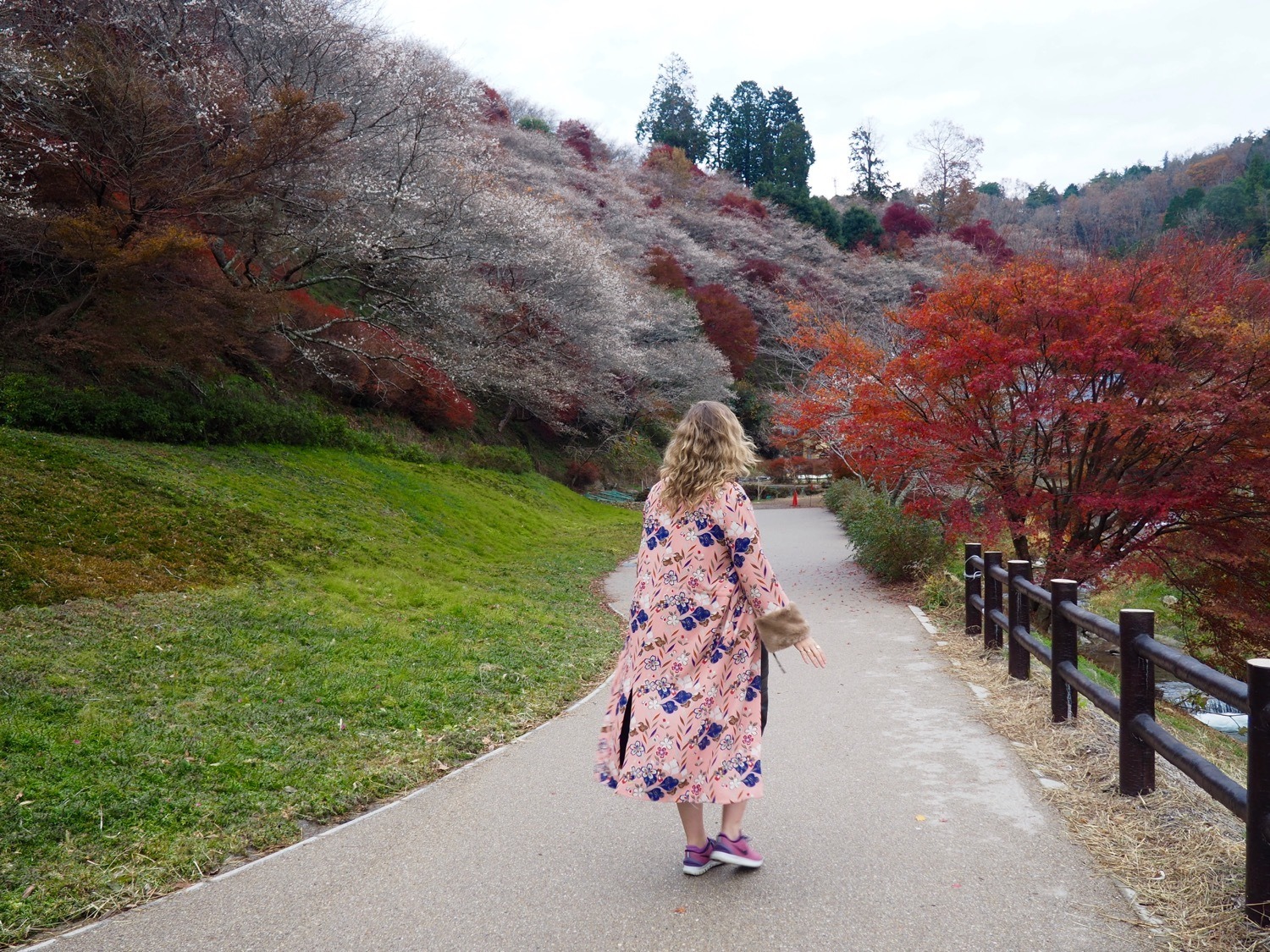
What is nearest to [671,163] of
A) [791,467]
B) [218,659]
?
[791,467]

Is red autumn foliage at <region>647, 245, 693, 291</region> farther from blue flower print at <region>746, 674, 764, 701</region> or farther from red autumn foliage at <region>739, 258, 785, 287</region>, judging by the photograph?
blue flower print at <region>746, 674, 764, 701</region>

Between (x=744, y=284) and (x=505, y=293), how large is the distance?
20.9m

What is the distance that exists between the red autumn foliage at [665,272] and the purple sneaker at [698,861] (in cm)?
3329

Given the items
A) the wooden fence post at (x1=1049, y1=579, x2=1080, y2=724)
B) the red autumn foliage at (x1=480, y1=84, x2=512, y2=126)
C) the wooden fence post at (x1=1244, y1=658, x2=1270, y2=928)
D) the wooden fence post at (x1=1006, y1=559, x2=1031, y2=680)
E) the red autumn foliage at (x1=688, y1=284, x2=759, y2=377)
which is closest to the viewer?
the wooden fence post at (x1=1244, y1=658, x2=1270, y2=928)

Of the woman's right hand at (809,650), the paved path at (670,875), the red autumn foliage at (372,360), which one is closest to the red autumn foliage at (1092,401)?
the paved path at (670,875)

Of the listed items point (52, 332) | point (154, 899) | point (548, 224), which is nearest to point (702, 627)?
point (154, 899)

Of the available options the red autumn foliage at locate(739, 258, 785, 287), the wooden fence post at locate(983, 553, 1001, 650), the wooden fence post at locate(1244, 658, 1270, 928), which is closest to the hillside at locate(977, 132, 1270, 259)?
the red autumn foliage at locate(739, 258, 785, 287)

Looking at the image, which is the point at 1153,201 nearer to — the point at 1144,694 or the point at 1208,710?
the point at 1208,710

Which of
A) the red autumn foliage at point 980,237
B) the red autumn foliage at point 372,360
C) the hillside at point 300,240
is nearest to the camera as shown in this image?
the hillside at point 300,240

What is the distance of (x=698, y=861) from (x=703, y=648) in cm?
84

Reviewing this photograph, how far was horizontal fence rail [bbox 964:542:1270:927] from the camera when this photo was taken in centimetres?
292

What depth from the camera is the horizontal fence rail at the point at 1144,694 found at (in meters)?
2.92

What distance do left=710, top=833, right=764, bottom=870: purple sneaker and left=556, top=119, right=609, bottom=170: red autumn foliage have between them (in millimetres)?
47382

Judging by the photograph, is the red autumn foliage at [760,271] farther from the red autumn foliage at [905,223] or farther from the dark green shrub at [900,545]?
the dark green shrub at [900,545]
